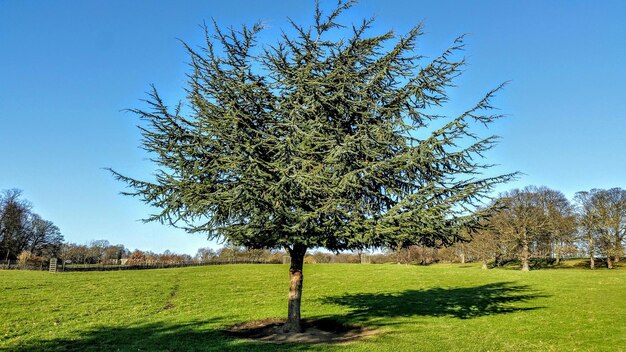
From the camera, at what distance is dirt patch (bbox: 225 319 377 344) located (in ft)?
40.0

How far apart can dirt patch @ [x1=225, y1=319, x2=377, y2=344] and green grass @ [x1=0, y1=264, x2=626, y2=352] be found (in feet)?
2.42

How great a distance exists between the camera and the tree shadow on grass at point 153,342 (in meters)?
10.8

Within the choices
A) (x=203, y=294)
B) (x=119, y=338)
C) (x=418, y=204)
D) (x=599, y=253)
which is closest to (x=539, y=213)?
(x=599, y=253)

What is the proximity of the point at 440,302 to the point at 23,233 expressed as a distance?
7949 centimetres

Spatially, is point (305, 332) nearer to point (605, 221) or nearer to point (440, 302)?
point (440, 302)

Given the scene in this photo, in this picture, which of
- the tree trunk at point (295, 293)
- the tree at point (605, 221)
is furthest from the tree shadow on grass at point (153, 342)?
the tree at point (605, 221)

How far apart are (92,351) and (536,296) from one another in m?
23.0

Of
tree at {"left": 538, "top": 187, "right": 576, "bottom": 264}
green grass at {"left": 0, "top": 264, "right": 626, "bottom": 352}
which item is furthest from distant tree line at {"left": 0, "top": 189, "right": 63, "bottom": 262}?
tree at {"left": 538, "top": 187, "right": 576, "bottom": 264}

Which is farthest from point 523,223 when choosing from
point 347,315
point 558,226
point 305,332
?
point 305,332

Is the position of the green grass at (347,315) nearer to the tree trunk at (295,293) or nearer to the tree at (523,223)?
the tree trunk at (295,293)

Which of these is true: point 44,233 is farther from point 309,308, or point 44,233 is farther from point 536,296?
point 536,296

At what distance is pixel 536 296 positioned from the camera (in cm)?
2323

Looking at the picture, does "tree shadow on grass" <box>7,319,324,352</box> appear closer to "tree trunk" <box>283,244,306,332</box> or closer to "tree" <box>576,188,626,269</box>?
"tree trunk" <box>283,244,306,332</box>

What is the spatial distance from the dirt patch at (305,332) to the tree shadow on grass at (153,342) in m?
0.77
